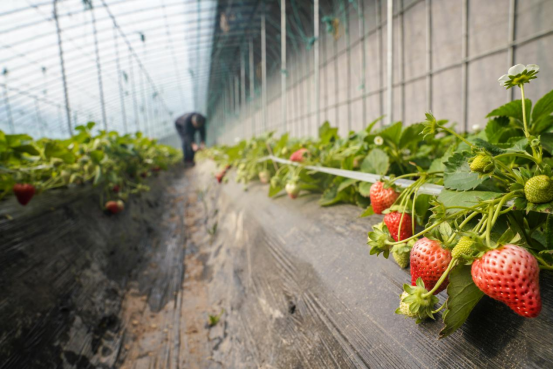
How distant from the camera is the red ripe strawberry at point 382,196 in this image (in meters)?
0.72

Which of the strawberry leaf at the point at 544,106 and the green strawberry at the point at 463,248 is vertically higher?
the strawberry leaf at the point at 544,106

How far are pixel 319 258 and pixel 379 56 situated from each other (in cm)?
434

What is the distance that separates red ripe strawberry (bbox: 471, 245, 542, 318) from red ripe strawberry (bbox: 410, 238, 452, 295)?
0.05 metres

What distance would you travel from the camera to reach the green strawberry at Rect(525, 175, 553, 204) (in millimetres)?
436

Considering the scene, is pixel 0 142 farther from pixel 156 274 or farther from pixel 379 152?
pixel 379 152

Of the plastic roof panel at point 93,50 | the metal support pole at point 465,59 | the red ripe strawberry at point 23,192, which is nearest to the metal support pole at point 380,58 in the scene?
the metal support pole at point 465,59

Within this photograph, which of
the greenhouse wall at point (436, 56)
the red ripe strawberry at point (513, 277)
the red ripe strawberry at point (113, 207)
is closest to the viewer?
the red ripe strawberry at point (513, 277)

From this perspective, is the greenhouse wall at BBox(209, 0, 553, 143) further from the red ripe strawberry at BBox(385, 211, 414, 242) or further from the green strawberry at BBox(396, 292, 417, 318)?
the green strawberry at BBox(396, 292, 417, 318)

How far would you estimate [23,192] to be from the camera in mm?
1428

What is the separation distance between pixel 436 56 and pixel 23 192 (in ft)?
12.7

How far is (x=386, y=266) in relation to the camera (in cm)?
71

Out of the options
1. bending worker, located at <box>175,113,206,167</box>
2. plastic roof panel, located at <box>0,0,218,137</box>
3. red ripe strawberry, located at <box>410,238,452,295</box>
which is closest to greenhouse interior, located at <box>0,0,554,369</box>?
red ripe strawberry, located at <box>410,238,452,295</box>

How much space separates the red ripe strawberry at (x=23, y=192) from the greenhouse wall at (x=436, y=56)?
6.34 feet

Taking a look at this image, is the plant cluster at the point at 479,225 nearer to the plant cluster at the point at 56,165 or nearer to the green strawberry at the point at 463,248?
the green strawberry at the point at 463,248
